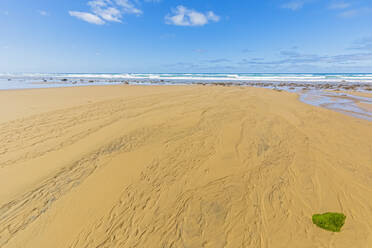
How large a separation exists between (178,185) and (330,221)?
335cm

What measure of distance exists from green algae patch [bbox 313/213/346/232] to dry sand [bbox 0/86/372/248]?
11 cm

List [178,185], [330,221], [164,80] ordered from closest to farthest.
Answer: [330,221] → [178,185] → [164,80]

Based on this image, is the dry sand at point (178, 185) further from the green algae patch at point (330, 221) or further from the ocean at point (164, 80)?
the ocean at point (164, 80)

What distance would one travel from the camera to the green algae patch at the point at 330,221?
3253mm

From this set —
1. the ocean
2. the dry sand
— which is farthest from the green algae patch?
the ocean

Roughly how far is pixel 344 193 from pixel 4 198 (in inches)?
334

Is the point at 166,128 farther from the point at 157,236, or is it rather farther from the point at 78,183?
the point at 157,236

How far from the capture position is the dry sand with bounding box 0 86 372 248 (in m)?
3.16

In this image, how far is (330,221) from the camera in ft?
10.9

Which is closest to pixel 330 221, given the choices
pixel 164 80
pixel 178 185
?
pixel 178 185

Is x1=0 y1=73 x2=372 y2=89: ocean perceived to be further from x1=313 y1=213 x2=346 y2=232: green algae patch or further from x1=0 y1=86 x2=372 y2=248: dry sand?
x1=313 y1=213 x2=346 y2=232: green algae patch

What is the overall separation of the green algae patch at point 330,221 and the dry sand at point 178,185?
0.37 ft

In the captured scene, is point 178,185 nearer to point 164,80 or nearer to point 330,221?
point 330,221

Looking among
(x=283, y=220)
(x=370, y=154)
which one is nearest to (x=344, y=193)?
(x=283, y=220)
